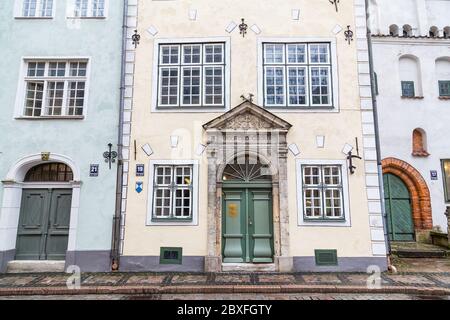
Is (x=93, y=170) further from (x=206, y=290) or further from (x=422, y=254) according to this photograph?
(x=422, y=254)

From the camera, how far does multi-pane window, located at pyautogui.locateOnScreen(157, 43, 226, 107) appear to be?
9562 mm

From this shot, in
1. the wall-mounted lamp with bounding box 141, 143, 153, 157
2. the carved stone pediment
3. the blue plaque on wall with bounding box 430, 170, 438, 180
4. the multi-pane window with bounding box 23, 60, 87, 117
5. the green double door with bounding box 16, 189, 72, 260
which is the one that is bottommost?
the green double door with bounding box 16, 189, 72, 260

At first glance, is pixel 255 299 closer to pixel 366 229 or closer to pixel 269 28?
pixel 366 229

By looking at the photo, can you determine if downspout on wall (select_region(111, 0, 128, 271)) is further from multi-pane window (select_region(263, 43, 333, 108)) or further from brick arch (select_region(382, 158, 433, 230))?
brick arch (select_region(382, 158, 433, 230))

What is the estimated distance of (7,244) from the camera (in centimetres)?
893

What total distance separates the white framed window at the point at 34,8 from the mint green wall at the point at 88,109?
0.20m

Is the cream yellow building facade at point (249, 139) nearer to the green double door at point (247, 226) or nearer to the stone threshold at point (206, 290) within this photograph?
the green double door at point (247, 226)

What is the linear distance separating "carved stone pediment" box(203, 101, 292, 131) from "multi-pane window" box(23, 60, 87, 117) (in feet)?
13.5

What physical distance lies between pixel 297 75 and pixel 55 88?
291 inches

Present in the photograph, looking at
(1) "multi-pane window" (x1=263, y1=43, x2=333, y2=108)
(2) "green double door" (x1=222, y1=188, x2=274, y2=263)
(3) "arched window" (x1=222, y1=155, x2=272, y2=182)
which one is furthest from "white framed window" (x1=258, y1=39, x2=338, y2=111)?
(2) "green double door" (x1=222, y1=188, x2=274, y2=263)

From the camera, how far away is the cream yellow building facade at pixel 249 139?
882 cm

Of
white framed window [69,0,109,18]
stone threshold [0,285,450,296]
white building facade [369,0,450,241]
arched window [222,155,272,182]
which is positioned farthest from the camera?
white building facade [369,0,450,241]

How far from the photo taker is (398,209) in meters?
12.7

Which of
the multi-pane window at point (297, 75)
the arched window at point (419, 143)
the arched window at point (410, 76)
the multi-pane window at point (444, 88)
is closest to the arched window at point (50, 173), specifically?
the multi-pane window at point (297, 75)
